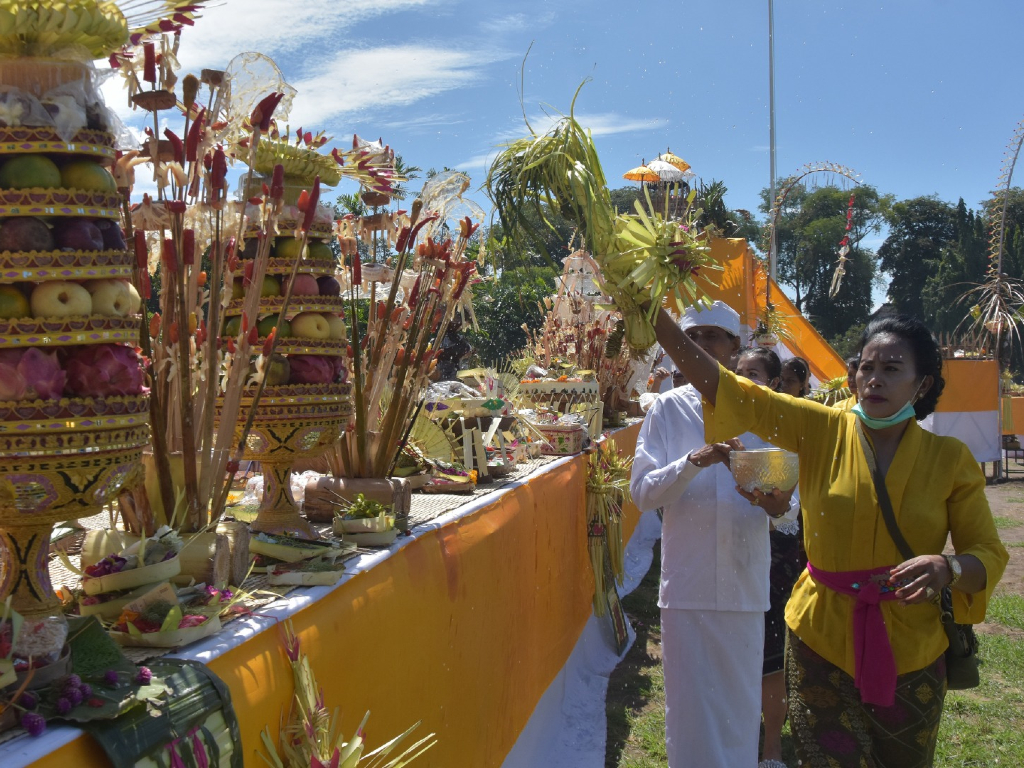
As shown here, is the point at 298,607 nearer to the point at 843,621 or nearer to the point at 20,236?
the point at 20,236

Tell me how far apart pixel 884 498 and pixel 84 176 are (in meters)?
2.17

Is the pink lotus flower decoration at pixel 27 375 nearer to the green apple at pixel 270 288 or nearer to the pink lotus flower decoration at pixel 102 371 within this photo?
the pink lotus flower decoration at pixel 102 371

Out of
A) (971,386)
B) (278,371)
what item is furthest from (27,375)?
(971,386)

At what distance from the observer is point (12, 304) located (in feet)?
5.16

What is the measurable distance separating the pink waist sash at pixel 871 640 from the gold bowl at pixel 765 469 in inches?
16.8

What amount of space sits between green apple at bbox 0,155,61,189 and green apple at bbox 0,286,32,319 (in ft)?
0.61

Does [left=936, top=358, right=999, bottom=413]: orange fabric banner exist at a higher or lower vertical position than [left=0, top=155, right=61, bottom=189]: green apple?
lower

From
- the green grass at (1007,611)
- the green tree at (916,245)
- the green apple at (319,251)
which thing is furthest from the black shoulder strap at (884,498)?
the green tree at (916,245)

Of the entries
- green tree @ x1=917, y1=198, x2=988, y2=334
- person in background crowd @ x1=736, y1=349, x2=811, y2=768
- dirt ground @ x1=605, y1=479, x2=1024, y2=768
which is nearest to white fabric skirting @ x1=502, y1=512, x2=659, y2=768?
dirt ground @ x1=605, y1=479, x2=1024, y2=768

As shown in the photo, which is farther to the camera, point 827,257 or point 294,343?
point 827,257

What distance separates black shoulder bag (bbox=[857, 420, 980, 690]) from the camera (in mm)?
2514

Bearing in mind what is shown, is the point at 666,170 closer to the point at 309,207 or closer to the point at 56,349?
the point at 309,207

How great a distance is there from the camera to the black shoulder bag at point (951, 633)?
2.51m

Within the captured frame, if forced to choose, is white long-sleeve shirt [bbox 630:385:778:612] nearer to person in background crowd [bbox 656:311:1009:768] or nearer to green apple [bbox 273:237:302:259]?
person in background crowd [bbox 656:311:1009:768]
